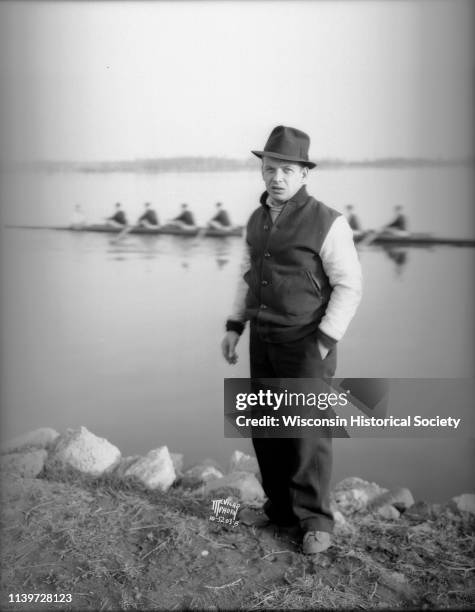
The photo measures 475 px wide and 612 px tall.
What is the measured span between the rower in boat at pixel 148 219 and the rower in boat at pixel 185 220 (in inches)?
3.9

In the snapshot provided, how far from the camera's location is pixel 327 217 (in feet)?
7.84

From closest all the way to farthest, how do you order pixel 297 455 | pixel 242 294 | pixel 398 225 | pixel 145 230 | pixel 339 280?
pixel 339 280 < pixel 297 455 < pixel 242 294 < pixel 398 225 < pixel 145 230

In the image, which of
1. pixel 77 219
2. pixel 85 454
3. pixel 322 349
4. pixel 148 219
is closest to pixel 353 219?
pixel 322 349

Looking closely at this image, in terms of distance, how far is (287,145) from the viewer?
2.39 metres

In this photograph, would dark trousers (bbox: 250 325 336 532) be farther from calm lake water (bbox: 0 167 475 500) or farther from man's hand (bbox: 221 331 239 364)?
calm lake water (bbox: 0 167 475 500)

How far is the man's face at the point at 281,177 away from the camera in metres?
2.43

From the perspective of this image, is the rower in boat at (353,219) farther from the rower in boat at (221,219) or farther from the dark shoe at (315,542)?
the dark shoe at (315,542)

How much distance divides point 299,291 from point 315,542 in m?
0.99

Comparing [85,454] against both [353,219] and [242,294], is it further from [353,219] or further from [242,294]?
[353,219]

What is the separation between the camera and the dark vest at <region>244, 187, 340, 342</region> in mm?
2395
